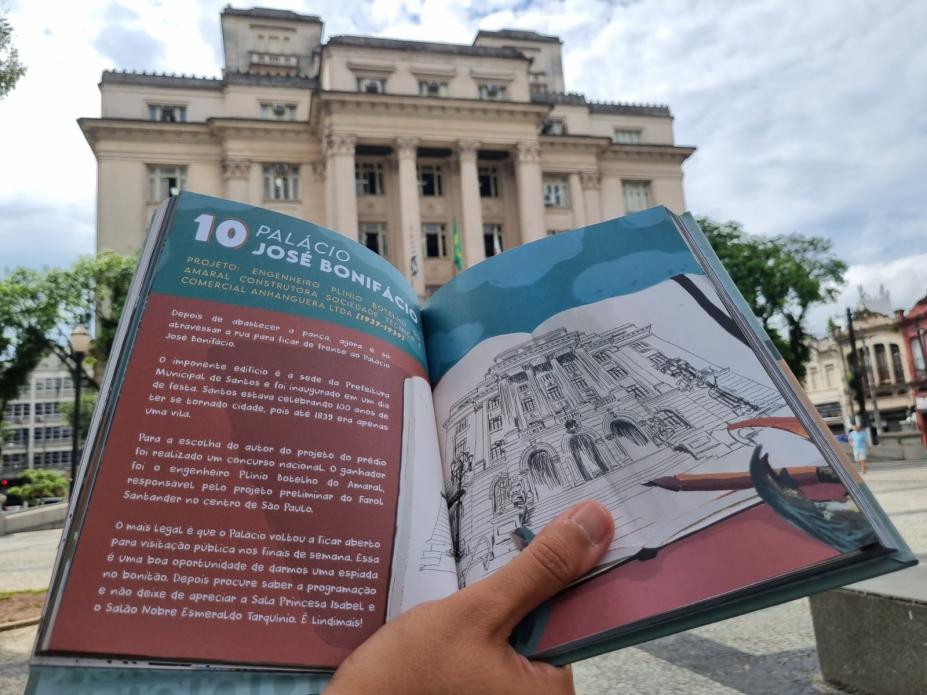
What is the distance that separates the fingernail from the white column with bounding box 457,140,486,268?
26715mm

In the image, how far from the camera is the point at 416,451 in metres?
1.34

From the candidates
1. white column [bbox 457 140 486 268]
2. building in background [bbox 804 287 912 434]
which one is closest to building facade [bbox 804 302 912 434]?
building in background [bbox 804 287 912 434]

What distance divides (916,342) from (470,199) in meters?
34.8

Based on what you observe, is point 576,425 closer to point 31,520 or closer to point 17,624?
point 17,624

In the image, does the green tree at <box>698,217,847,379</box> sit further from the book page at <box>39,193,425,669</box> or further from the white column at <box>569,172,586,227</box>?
the book page at <box>39,193,425,669</box>

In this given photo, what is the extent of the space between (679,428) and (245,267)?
1.03m

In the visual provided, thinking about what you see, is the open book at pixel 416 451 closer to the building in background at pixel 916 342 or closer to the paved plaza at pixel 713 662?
the paved plaza at pixel 713 662

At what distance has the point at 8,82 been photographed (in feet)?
28.1

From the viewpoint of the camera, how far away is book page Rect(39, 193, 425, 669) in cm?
102

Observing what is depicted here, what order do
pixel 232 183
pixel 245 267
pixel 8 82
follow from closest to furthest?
pixel 245 267, pixel 8 82, pixel 232 183

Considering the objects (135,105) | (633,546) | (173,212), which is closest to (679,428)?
(633,546)

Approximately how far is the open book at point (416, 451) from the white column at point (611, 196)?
32.0 meters

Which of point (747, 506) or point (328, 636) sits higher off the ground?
point (747, 506)

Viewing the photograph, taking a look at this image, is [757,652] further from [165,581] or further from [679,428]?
[165,581]
